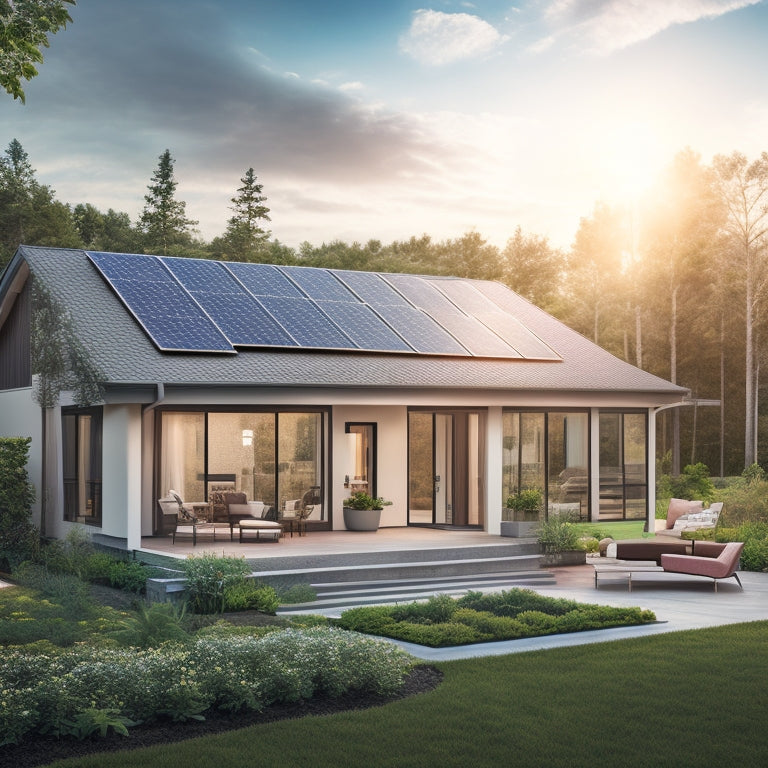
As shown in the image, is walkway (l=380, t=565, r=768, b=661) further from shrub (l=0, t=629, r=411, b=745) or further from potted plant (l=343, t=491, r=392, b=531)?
potted plant (l=343, t=491, r=392, b=531)

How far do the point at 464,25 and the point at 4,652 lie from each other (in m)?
20.1

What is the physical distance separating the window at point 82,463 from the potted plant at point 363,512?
468 centimetres

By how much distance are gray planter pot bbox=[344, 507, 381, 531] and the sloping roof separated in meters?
2.77

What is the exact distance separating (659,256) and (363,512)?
91.4 feet

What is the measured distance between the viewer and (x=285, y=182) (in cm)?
5038

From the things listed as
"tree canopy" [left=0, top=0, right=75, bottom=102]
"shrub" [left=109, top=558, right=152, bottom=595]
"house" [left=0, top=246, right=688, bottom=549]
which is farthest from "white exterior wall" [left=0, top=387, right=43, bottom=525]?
"tree canopy" [left=0, top=0, right=75, bottom=102]

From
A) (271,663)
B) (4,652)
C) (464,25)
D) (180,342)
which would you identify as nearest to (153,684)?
(271,663)

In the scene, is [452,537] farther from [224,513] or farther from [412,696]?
[412,696]

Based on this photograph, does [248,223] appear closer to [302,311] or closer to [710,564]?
[302,311]

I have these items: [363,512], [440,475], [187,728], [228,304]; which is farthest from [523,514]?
[187,728]

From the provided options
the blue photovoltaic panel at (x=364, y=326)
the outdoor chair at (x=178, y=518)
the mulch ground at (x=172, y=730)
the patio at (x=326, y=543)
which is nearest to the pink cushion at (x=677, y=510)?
the patio at (x=326, y=543)

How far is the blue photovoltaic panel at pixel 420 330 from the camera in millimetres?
19281

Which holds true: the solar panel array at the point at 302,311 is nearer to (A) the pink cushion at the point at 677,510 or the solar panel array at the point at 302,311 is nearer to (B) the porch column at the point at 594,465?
(B) the porch column at the point at 594,465

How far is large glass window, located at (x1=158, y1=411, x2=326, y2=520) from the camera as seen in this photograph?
674 inches
